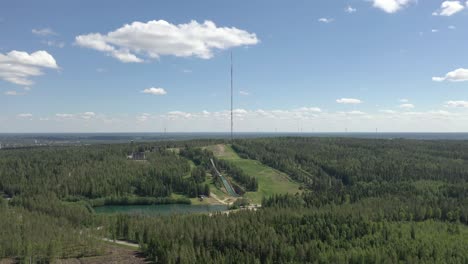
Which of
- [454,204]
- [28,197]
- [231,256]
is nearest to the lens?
[231,256]

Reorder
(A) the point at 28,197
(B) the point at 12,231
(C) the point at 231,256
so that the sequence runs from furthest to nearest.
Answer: (A) the point at 28,197 < (B) the point at 12,231 < (C) the point at 231,256

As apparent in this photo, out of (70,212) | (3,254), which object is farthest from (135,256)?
(70,212)

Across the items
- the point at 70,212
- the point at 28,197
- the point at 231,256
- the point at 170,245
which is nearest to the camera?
the point at 231,256

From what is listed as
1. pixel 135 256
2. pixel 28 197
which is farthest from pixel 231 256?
pixel 28 197

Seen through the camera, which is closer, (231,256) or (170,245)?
(231,256)

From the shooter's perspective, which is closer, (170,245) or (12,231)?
(170,245)

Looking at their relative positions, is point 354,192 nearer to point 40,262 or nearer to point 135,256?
point 135,256

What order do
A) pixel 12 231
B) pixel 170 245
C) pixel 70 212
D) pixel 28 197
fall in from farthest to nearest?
pixel 28 197 < pixel 70 212 < pixel 12 231 < pixel 170 245

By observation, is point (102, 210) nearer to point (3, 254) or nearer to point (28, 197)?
point (28, 197)
